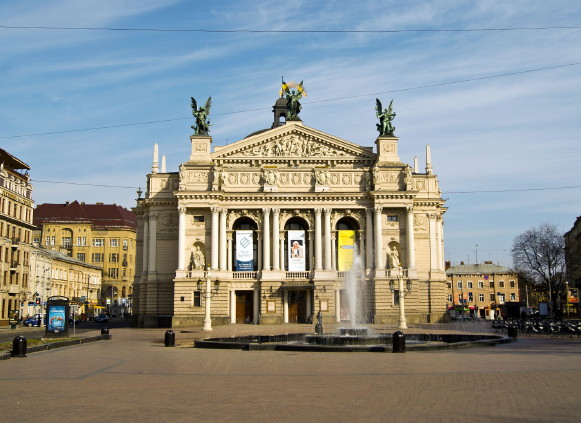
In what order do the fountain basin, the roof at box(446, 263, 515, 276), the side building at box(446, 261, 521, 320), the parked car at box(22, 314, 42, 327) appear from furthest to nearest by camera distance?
the roof at box(446, 263, 515, 276) < the side building at box(446, 261, 521, 320) < the parked car at box(22, 314, 42, 327) < the fountain basin

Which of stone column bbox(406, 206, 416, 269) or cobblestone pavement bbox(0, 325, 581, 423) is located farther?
stone column bbox(406, 206, 416, 269)

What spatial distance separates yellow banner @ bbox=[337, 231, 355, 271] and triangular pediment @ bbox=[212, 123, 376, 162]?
27.8ft

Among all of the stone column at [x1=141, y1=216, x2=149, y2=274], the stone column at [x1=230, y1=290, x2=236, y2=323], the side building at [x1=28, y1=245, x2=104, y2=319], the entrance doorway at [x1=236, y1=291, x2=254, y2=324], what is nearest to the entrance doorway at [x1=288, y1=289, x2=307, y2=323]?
the entrance doorway at [x1=236, y1=291, x2=254, y2=324]

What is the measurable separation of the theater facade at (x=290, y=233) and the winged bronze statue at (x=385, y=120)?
1.47m

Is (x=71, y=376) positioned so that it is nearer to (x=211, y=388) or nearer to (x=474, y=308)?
(x=211, y=388)

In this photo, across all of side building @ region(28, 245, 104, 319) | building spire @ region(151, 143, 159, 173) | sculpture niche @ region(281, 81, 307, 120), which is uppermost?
sculpture niche @ region(281, 81, 307, 120)

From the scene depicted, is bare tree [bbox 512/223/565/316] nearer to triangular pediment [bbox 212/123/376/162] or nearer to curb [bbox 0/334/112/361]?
triangular pediment [bbox 212/123/376/162]

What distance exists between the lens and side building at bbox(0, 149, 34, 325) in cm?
7562

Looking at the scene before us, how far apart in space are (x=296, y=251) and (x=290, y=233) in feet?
6.86

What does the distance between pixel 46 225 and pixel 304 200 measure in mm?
83424

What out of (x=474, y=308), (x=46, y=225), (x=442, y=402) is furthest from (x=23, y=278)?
(x=474, y=308)

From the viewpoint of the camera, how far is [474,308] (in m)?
141

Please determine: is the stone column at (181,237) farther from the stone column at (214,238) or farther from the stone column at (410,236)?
the stone column at (410,236)

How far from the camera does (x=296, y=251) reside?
2840 inches
